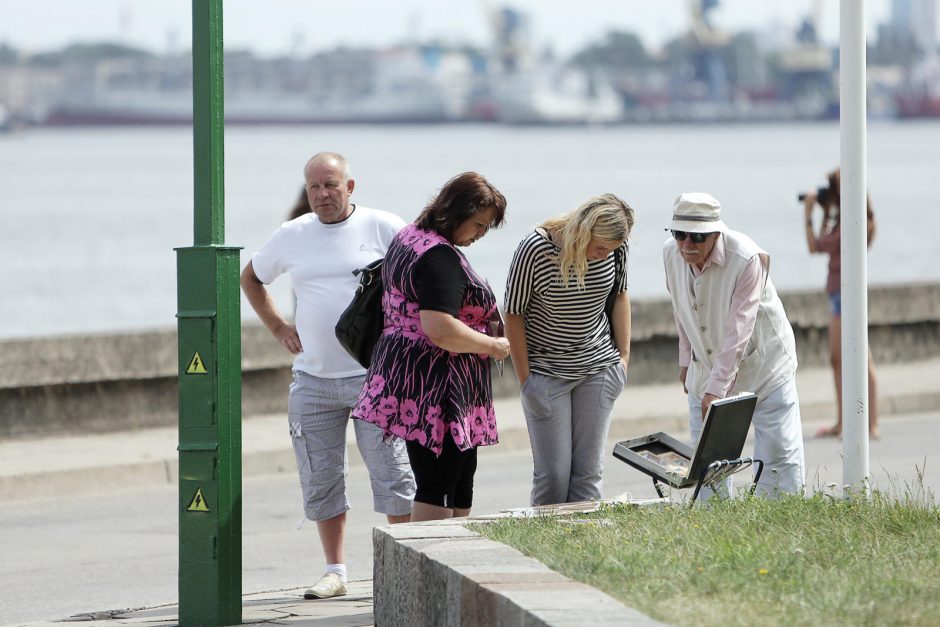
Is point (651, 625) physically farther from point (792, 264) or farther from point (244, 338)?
point (792, 264)

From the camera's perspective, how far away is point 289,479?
35.3 ft

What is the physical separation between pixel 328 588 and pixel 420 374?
1.16m

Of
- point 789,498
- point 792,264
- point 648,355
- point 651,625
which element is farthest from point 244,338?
point 792,264

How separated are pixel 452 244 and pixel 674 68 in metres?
156

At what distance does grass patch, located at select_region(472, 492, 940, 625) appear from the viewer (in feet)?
15.4

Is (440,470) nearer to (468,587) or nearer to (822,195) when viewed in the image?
(468,587)

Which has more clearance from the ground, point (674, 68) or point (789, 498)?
point (674, 68)

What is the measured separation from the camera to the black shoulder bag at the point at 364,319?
21.5 feet

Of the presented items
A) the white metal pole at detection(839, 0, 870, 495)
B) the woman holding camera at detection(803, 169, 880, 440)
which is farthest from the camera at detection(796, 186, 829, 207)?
the white metal pole at detection(839, 0, 870, 495)

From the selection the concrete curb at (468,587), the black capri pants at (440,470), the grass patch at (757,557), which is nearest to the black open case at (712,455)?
the grass patch at (757,557)

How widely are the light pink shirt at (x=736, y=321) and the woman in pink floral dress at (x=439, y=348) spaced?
0.94 meters

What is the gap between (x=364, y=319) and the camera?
21.6ft

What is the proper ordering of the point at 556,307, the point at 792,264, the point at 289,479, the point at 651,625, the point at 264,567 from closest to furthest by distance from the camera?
the point at 651,625 < the point at 556,307 < the point at 264,567 < the point at 289,479 < the point at 792,264

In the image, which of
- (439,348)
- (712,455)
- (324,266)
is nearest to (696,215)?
(712,455)
